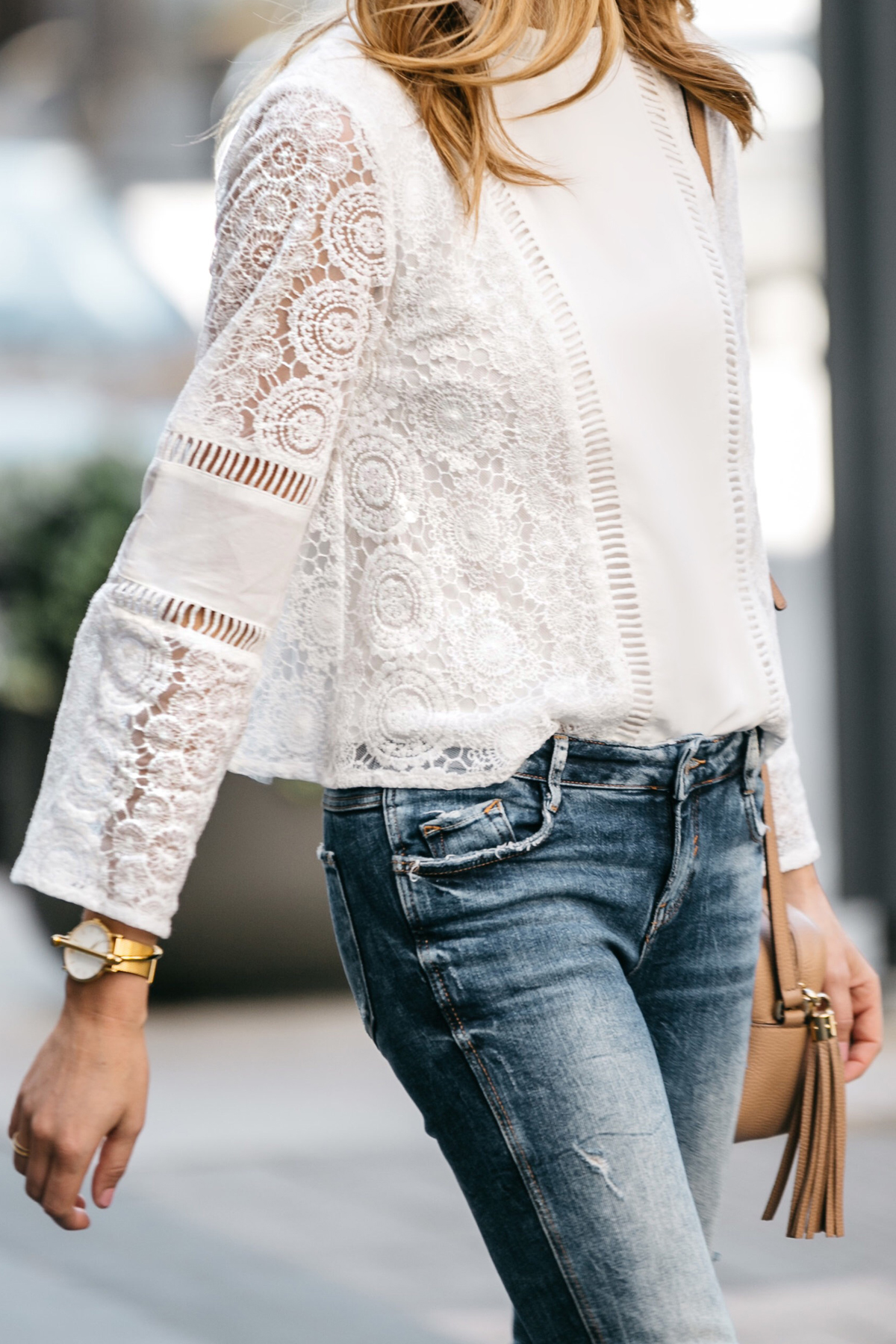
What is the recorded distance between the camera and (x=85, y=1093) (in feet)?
4.16

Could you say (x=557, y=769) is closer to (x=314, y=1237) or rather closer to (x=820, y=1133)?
(x=820, y=1133)

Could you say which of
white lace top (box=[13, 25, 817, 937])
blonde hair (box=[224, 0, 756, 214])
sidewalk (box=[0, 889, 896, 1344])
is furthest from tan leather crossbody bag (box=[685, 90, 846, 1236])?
sidewalk (box=[0, 889, 896, 1344])

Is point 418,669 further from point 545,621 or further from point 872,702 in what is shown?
point 872,702

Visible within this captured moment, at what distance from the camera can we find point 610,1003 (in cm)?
133

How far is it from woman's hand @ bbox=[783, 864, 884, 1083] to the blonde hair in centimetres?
76

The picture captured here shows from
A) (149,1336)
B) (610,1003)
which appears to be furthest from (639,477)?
(149,1336)

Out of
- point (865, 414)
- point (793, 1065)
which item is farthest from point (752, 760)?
point (865, 414)

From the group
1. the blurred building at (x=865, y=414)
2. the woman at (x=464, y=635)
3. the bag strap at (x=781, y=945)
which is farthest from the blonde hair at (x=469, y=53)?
the blurred building at (x=865, y=414)

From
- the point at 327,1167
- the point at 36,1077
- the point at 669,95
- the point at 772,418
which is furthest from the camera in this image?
the point at 772,418

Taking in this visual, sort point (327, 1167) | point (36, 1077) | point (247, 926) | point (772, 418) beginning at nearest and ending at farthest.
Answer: point (36, 1077) < point (327, 1167) < point (247, 926) < point (772, 418)

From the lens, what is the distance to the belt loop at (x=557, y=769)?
1339 millimetres

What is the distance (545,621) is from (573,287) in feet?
0.87

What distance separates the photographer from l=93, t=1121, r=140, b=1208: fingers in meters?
1.30

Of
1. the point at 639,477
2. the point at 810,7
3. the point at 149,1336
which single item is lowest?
the point at 149,1336
